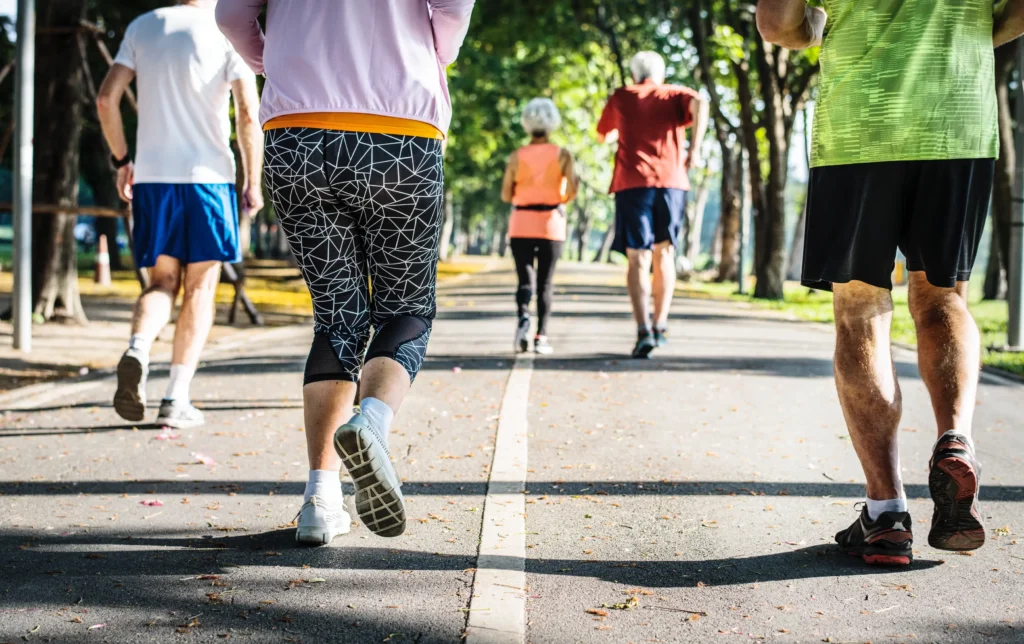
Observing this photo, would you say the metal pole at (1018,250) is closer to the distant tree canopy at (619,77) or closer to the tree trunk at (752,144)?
the distant tree canopy at (619,77)

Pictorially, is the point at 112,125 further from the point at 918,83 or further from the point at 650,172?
the point at 650,172

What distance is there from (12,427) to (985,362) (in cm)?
754

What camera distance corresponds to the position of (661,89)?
29.7 ft

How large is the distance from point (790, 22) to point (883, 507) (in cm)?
→ 157

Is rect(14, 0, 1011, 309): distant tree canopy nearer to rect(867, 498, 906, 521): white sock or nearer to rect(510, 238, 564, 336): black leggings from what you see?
rect(510, 238, 564, 336): black leggings

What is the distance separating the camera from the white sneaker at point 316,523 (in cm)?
355

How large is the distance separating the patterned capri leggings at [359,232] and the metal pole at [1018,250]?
8.28m

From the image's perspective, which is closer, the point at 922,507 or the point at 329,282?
the point at 329,282

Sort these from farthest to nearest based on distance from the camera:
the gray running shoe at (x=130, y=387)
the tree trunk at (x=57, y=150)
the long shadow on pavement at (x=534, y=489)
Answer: the tree trunk at (x=57, y=150), the gray running shoe at (x=130, y=387), the long shadow on pavement at (x=534, y=489)

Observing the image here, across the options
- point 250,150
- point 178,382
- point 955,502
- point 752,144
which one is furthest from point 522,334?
point 752,144

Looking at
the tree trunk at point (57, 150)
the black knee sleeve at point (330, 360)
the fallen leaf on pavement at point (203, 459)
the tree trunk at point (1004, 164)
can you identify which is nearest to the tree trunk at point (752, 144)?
the tree trunk at point (1004, 164)

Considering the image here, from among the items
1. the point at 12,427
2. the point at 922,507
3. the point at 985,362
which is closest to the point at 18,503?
the point at 12,427

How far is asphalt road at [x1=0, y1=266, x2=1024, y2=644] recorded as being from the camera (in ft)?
9.50

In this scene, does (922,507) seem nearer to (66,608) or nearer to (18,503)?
(66,608)
